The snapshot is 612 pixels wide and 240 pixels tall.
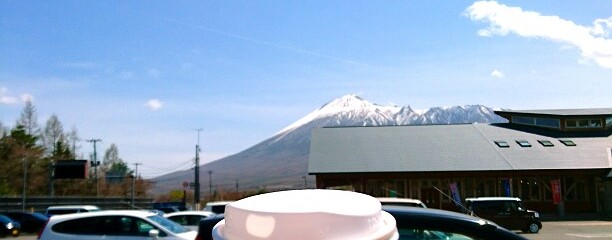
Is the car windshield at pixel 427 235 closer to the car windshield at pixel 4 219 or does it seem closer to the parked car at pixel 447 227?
the parked car at pixel 447 227

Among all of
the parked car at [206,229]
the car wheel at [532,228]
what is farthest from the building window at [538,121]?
the parked car at [206,229]

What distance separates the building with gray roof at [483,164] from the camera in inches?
1626

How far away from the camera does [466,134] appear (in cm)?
4944

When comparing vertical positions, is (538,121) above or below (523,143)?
above

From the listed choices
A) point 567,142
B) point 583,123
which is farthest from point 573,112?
point 567,142

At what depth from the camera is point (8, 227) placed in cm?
3325

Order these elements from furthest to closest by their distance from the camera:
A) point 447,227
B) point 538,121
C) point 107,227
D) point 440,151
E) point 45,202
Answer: point 45,202, point 538,121, point 440,151, point 107,227, point 447,227

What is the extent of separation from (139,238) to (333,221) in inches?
468

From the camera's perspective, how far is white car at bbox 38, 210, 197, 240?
12805 millimetres

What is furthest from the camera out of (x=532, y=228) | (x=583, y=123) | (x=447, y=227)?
(x=583, y=123)

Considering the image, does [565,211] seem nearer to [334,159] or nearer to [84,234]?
[334,159]

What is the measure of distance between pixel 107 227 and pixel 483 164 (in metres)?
32.4

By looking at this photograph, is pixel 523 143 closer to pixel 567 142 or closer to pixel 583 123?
pixel 567 142

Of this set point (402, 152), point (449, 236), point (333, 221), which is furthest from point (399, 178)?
point (333, 221)
